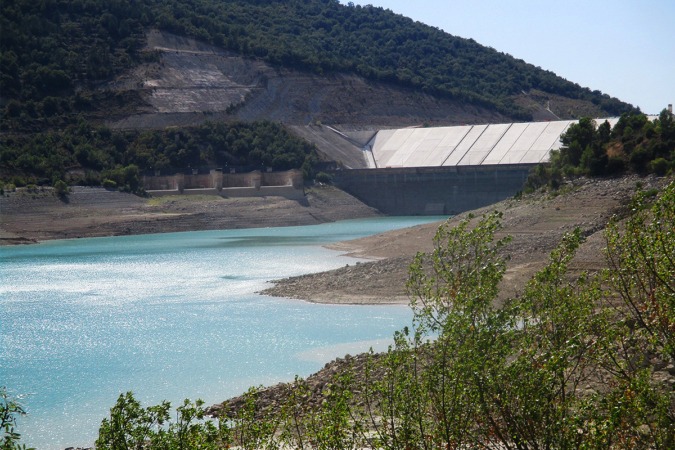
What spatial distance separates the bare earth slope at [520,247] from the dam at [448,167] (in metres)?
29.8

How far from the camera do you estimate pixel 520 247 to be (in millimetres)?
31453

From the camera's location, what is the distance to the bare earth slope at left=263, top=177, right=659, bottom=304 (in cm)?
2872

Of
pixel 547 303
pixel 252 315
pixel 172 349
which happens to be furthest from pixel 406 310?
pixel 547 303

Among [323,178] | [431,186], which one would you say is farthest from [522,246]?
[323,178]

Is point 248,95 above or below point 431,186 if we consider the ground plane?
above

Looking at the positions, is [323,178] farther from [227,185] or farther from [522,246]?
[522,246]

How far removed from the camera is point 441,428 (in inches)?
319

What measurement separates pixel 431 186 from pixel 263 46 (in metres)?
28.9

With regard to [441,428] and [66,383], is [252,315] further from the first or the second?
[441,428]

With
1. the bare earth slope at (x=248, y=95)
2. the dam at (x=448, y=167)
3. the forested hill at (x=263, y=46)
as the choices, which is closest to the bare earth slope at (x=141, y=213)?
the dam at (x=448, y=167)

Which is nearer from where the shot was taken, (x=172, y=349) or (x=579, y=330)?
(x=579, y=330)

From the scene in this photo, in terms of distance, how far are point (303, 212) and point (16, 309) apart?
38469 millimetres

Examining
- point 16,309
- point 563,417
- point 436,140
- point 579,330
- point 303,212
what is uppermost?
point 436,140

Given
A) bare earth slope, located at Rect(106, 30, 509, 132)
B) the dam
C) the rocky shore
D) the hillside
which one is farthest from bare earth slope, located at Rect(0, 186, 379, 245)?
the rocky shore
